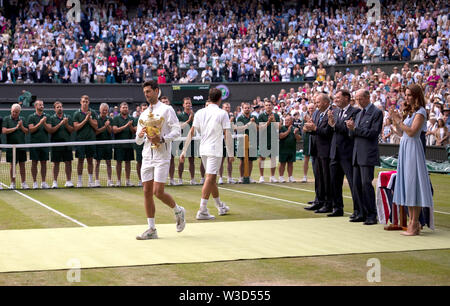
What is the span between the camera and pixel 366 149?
11.4 m

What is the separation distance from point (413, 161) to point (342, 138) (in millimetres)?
2217

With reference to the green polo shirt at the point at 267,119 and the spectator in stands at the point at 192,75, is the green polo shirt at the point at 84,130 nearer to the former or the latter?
the green polo shirt at the point at 267,119

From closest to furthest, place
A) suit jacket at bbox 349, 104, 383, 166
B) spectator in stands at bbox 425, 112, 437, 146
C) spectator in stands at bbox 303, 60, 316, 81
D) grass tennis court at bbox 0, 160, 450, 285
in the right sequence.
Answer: grass tennis court at bbox 0, 160, 450, 285 → suit jacket at bbox 349, 104, 383, 166 → spectator in stands at bbox 425, 112, 437, 146 → spectator in stands at bbox 303, 60, 316, 81

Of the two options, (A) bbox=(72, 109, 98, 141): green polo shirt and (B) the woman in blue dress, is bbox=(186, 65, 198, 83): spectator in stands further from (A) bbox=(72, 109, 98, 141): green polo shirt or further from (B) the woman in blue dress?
(B) the woman in blue dress

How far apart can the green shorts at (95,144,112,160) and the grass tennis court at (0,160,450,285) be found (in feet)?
3.84

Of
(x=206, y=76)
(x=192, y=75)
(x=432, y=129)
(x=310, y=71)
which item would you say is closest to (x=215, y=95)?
(x=432, y=129)

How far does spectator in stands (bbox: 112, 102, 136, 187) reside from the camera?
18.4m

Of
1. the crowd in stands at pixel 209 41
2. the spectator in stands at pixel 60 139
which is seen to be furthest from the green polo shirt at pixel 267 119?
the crowd in stands at pixel 209 41

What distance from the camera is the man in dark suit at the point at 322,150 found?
1324cm

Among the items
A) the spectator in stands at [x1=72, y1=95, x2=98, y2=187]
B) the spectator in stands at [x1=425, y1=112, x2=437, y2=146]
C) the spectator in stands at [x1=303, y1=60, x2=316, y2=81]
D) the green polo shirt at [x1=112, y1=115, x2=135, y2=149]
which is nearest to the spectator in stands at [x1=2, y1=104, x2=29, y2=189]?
the spectator in stands at [x1=72, y1=95, x2=98, y2=187]

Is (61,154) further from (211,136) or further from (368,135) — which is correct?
(368,135)

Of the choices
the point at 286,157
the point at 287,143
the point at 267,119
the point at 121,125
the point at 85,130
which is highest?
the point at 267,119
